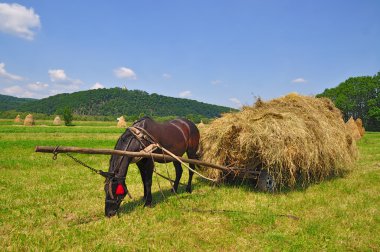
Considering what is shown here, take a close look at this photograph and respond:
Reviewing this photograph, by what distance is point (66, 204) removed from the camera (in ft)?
22.7

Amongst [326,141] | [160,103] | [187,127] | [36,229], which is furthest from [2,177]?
[160,103]

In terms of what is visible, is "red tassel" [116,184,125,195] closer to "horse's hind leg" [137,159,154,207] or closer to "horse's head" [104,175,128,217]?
"horse's head" [104,175,128,217]

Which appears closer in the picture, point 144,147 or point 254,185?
point 144,147

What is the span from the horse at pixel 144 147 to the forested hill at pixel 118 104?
486ft

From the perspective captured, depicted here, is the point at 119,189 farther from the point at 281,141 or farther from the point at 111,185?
the point at 281,141

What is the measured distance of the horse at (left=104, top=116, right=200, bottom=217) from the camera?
225 inches

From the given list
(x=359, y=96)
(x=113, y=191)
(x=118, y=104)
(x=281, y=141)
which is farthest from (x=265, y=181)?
(x=118, y=104)

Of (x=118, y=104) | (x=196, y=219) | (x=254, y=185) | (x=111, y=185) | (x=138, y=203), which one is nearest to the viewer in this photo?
(x=111, y=185)

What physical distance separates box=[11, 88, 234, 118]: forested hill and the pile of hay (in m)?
147

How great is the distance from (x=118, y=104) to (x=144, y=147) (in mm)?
170734

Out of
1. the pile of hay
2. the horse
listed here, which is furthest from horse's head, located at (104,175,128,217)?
the pile of hay

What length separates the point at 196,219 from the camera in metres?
5.89

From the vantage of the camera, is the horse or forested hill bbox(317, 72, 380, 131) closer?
the horse

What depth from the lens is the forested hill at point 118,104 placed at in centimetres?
15838
